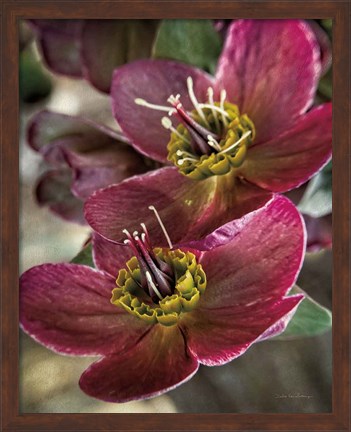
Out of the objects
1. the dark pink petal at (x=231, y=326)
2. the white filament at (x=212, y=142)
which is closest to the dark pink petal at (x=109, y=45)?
the white filament at (x=212, y=142)

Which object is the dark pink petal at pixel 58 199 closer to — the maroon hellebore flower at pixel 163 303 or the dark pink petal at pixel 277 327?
the maroon hellebore flower at pixel 163 303

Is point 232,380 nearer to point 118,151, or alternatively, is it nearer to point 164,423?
point 164,423

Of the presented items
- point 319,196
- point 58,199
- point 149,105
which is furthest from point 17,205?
point 319,196

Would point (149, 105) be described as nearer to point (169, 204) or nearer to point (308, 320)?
point (169, 204)

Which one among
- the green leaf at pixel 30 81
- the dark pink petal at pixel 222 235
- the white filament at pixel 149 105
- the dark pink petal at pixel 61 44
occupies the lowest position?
the dark pink petal at pixel 222 235

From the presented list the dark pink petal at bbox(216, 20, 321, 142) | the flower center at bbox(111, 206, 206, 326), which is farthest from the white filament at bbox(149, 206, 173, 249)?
the dark pink petal at bbox(216, 20, 321, 142)

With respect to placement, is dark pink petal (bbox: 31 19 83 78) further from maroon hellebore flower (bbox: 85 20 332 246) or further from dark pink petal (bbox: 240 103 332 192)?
dark pink petal (bbox: 240 103 332 192)

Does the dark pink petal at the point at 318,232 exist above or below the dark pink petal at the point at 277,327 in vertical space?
above
